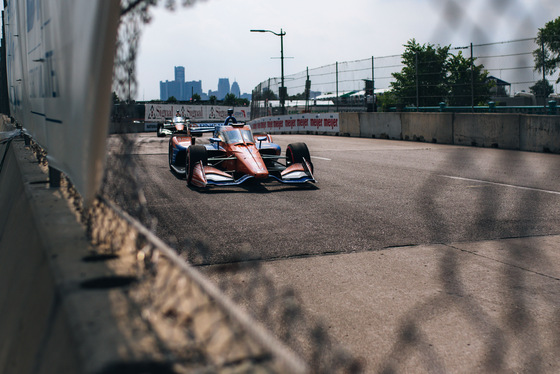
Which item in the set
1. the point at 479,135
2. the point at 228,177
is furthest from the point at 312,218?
the point at 228,177

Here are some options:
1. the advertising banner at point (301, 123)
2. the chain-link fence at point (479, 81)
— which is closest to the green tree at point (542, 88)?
the chain-link fence at point (479, 81)

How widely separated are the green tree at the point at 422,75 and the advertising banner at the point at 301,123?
20.8 metres

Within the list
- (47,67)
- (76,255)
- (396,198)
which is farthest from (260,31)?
(396,198)

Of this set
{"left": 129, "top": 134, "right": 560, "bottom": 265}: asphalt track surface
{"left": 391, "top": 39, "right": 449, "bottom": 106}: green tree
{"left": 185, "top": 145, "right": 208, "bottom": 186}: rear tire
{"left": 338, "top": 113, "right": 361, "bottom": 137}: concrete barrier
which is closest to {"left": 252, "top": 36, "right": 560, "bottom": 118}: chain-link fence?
{"left": 391, "top": 39, "right": 449, "bottom": 106}: green tree

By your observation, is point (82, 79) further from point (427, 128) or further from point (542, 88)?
point (427, 128)

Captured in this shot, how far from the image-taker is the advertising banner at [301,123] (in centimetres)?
2223

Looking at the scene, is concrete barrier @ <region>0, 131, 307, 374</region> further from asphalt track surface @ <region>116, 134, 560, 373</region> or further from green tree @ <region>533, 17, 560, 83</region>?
green tree @ <region>533, 17, 560, 83</region>

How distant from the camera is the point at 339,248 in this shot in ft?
15.5

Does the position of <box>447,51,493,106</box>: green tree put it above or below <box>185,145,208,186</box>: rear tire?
above

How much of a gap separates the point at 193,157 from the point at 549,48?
7.96m

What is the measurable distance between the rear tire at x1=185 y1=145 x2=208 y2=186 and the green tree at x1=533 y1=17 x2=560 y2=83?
769cm

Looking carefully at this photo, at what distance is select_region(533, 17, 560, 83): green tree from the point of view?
0.64m

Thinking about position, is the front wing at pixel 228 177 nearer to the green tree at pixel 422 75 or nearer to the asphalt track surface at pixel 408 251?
the asphalt track surface at pixel 408 251

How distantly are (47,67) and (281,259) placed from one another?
279cm
